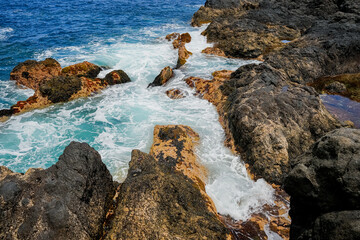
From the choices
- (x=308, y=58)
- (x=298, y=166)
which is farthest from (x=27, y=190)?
(x=308, y=58)

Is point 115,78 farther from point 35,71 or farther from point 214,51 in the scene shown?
point 214,51

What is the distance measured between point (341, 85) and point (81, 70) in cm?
1736

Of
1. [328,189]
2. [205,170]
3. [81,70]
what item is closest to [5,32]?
[81,70]

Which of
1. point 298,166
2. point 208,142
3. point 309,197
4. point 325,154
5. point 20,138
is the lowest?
point 20,138

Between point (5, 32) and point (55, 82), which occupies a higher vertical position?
point (55, 82)

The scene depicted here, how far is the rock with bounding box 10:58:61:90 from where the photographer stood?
16.2 m

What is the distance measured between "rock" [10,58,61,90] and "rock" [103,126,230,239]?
44.8ft

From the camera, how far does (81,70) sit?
16.2 m

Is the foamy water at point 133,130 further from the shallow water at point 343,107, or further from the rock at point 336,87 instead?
the rock at point 336,87

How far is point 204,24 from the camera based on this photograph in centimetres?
3173

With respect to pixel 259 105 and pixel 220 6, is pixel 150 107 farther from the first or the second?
pixel 220 6

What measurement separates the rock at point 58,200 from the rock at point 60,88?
962 centimetres

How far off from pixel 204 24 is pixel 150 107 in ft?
76.2

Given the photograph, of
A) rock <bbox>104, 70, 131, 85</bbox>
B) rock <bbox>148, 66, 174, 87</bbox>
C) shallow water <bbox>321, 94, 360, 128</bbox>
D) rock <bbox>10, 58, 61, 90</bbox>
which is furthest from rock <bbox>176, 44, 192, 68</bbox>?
shallow water <bbox>321, 94, 360, 128</bbox>
